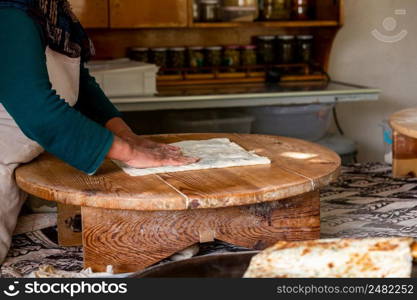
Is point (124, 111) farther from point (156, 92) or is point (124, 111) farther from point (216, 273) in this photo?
point (216, 273)

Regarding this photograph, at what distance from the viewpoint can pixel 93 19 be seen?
12.1 feet

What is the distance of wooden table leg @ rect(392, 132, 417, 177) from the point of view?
310cm

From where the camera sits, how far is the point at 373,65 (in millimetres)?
4535

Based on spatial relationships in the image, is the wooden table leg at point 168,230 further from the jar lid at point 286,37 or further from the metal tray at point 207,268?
the jar lid at point 286,37

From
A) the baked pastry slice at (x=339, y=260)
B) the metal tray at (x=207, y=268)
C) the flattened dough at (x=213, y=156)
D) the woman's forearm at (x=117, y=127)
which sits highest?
the woman's forearm at (x=117, y=127)

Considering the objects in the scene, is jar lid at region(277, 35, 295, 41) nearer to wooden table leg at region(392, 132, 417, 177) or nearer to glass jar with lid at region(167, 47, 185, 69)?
glass jar with lid at region(167, 47, 185, 69)

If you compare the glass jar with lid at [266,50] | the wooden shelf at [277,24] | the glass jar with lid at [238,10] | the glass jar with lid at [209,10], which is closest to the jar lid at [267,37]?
the glass jar with lid at [266,50]

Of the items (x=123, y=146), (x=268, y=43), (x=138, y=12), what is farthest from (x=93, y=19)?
(x=123, y=146)

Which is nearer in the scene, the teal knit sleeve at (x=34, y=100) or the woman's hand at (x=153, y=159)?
the teal knit sleeve at (x=34, y=100)

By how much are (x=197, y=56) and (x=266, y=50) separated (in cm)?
42

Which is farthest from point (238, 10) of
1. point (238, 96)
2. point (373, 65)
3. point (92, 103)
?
point (92, 103)

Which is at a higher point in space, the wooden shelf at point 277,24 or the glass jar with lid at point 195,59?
the wooden shelf at point 277,24

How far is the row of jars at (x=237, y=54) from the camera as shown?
390 cm

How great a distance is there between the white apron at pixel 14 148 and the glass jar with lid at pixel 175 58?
1.87 meters
